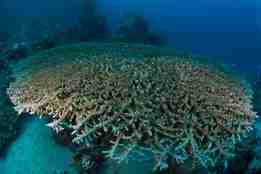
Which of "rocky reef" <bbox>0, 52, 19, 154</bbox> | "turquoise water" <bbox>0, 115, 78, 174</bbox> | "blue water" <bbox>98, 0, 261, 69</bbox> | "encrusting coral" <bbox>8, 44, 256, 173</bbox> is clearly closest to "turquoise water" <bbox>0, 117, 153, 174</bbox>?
"turquoise water" <bbox>0, 115, 78, 174</bbox>

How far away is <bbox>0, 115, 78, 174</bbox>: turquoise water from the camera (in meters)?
4.95

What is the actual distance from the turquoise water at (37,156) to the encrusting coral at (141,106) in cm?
58

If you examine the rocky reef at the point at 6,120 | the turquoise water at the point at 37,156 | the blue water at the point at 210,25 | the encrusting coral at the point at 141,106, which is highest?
the blue water at the point at 210,25

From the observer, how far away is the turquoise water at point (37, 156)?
16.3ft

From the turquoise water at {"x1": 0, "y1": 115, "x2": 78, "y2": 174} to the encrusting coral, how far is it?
0.58 meters

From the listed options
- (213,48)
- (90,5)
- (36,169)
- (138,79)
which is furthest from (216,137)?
(213,48)

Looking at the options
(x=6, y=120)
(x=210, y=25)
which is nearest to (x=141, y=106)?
(x=6, y=120)

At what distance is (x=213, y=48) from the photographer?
20703 mm

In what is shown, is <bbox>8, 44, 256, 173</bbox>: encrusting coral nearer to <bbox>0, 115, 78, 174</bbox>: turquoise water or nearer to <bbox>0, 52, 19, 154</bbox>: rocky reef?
<bbox>0, 115, 78, 174</bbox>: turquoise water

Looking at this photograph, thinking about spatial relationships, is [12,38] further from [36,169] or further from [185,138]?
[185,138]

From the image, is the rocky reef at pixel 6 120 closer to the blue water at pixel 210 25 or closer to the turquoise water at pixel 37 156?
the turquoise water at pixel 37 156

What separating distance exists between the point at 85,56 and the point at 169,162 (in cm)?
194

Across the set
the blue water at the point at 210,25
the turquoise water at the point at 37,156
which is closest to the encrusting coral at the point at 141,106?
the turquoise water at the point at 37,156

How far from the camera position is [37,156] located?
5121 millimetres
